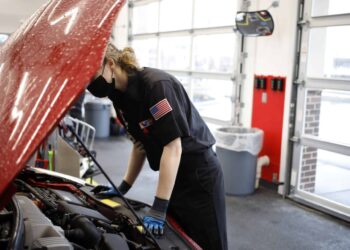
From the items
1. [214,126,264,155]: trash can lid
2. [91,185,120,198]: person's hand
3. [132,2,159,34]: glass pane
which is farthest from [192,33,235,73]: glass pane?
[91,185,120,198]: person's hand

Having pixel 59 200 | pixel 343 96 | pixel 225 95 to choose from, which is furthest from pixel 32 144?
pixel 225 95

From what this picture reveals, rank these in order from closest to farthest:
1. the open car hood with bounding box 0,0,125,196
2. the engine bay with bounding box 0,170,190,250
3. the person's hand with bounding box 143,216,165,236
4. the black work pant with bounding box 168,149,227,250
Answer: the open car hood with bounding box 0,0,125,196
the engine bay with bounding box 0,170,190,250
the person's hand with bounding box 143,216,165,236
the black work pant with bounding box 168,149,227,250

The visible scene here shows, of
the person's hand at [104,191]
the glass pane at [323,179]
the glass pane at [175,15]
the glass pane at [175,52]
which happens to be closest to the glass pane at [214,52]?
the glass pane at [175,52]

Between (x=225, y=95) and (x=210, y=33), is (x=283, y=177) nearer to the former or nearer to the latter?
(x=225, y=95)

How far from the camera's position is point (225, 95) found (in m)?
5.96

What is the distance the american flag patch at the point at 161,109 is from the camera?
1660 millimetres

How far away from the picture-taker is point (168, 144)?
5.47 ft

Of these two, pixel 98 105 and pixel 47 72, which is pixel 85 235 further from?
pixel 98 105

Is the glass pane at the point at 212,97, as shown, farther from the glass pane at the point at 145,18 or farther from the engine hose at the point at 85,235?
the engine hose at the point at 85,235

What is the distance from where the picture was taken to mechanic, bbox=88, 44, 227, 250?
1.66 metres

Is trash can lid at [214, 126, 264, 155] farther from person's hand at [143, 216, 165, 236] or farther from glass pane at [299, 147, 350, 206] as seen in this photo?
person's hand at [143, 216, 165, 236]

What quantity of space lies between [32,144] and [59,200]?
84 centimetres

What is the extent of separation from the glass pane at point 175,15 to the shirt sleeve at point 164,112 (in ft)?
16.6

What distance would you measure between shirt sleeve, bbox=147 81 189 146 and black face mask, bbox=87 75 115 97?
174 millimetres
